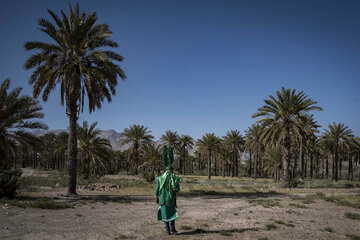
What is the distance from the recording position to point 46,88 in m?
16.1

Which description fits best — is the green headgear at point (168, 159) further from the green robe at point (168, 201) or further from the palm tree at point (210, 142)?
the palm tree at point (210, 142)

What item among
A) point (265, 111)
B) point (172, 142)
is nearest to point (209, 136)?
point (172, 142)

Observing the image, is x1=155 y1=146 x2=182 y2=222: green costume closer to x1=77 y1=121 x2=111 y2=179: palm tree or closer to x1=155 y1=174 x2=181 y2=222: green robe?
x1=155 y1=174 x2=181 y2=222: green robe

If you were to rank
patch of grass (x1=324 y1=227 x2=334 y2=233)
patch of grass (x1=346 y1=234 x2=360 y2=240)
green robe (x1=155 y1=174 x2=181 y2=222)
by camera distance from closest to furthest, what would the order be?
patch of grass (x1=346 y1=234 x2=360 y2=240)
green robe (x1=155 y1=174 x2=181 y2=222)
patch of grass (x1=324 y1=227 x2=334 y2=233)

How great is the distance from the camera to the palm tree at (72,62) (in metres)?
15.6

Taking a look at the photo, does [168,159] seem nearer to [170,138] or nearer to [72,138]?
[72,138]

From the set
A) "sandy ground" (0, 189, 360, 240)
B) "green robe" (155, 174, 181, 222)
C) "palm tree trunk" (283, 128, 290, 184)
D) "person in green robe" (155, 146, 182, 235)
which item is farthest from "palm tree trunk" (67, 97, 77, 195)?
"palm tree trunk" (283, 128, 290, 184)

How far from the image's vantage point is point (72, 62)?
15.8 m

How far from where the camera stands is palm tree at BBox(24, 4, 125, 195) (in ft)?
51.2

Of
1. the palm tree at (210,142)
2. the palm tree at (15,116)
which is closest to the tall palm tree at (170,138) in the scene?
the palm tree at (210,142)

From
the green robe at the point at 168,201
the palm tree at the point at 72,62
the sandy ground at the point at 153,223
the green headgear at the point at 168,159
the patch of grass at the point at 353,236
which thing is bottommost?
the sandy ground at the point at 153,223

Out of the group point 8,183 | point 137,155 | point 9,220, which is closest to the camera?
point 9,220

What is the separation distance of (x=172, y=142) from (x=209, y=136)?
10081 mm

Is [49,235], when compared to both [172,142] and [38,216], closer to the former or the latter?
[38,216]
